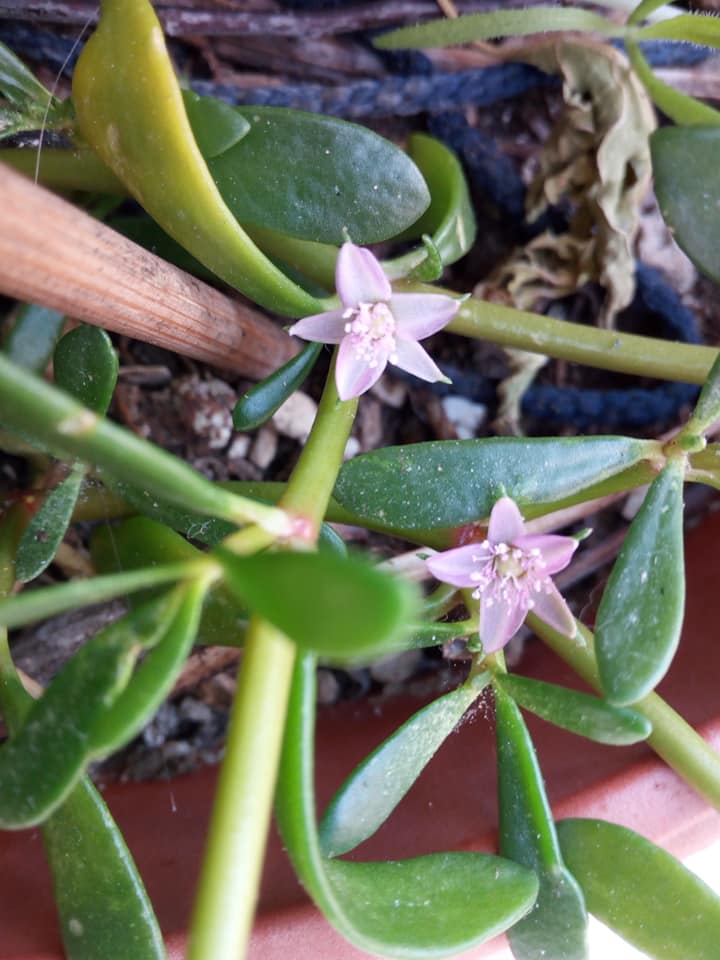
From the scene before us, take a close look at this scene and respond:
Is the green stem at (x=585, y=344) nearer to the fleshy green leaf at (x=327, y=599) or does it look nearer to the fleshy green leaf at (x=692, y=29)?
the fleshy green leaf at (x=692, y=29)

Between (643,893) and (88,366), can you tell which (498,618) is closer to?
(643,893)

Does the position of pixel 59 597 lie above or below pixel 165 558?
above

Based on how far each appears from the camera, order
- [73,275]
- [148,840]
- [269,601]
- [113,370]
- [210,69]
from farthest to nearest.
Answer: [210,69] → [148,840] → [113,370] → [73,275] → [269,601]

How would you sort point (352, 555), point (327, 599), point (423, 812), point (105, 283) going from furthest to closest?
point (423, 812)
point (352, 555)
point (105, 283)
point (327, 599)

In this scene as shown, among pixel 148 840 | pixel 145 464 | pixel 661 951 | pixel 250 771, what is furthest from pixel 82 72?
pixel 661 951

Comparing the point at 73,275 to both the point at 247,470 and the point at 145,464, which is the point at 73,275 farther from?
the point at 247,470

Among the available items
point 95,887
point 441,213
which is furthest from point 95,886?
point 441,213

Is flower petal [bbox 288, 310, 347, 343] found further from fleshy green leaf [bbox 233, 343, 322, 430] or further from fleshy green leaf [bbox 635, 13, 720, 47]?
fleshy green leaf [bbox 635, 13, 720, 47]
